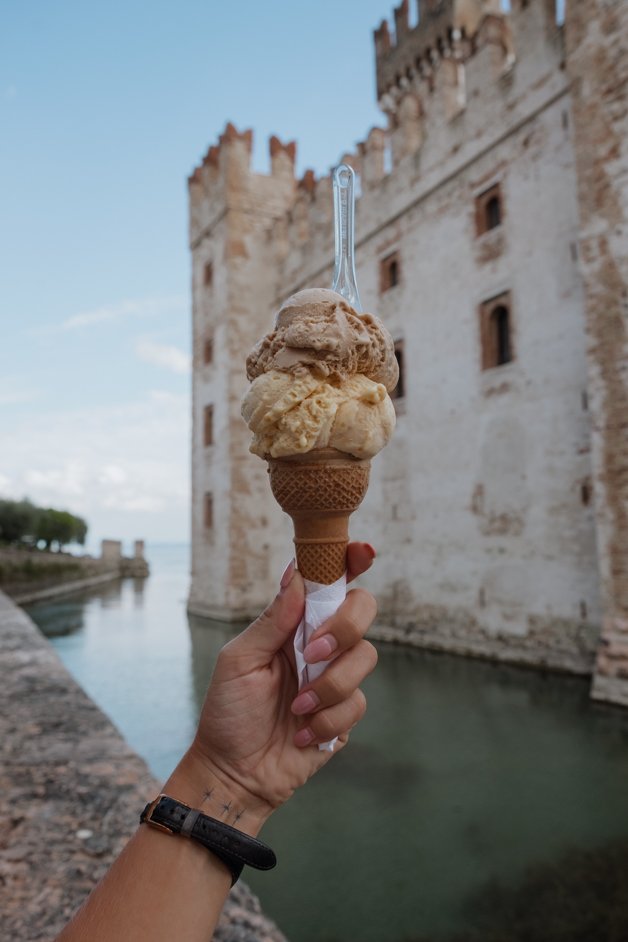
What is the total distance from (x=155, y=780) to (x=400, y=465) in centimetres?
1009

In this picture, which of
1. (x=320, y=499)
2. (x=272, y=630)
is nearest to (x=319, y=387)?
(x=320, y=499)

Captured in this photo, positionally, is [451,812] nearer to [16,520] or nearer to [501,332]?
[501,332]

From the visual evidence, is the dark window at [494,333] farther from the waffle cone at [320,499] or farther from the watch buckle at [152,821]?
the watch buckle at [152,821]

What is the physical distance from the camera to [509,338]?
10484 millimetres

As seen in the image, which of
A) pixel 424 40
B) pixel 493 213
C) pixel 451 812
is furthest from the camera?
pixel 424 40

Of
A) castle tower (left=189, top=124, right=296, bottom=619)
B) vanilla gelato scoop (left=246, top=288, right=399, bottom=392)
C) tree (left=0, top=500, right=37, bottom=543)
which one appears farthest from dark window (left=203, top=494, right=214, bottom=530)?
vanilla gelato scoop (left=246, top=288, right=399, bottom=392)

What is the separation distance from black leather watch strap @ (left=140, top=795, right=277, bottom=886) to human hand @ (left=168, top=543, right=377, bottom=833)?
0.07m

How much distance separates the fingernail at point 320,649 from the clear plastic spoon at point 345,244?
813mm

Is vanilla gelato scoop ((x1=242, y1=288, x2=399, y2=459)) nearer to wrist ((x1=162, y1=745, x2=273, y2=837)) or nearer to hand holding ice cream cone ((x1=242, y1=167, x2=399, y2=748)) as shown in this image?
hand holding ice cream cone ((x1=242, y1=167, x2=399, y2=748))

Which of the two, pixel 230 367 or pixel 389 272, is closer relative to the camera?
pixel 389 272

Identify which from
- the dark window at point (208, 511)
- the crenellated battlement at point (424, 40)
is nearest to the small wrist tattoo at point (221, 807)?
the dark window at point (208, 511)

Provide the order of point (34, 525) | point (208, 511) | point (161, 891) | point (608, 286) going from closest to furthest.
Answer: point (161, 891)
point (608, 286)
point (208, 511)
point (34, 525)

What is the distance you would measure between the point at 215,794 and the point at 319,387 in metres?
0.92

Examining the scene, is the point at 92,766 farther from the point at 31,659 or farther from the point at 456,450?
the point at 456,450
